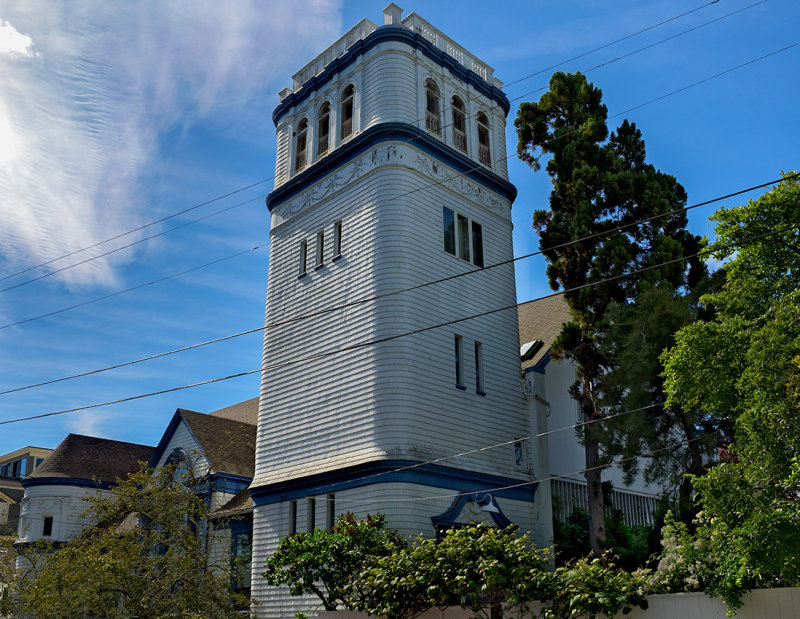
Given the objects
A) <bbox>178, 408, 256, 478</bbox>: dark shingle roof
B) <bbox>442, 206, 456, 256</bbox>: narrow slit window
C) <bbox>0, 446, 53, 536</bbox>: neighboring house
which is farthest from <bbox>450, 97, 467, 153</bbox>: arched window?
<bbox>0, 446, 53, 536</bbox>: neighboring house

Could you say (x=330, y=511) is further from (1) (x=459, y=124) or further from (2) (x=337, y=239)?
(1) (x=459, y=124)

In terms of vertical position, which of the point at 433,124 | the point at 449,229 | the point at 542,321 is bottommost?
the point at 542,321

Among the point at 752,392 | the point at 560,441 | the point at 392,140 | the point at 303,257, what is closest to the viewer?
the point at 752,392

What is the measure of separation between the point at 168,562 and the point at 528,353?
595 inches

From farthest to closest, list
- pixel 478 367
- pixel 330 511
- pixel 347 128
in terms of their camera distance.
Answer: pixel 347 128 → pixel 478 367 → pixel 330 511

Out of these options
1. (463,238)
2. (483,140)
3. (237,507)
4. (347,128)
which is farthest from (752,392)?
(237,507)

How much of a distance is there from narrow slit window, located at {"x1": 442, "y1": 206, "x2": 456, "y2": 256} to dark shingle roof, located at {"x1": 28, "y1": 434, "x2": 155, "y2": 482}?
21.6 m

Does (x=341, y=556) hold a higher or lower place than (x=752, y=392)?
lower

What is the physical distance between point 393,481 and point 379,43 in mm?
16294

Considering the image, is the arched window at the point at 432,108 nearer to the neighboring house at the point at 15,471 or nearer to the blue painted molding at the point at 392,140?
the blue painted molding at the point at 392,140

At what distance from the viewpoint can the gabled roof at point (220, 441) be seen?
1374 inches

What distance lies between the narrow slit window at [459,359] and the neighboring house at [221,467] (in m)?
9.17

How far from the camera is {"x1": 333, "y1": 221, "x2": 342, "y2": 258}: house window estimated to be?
29047 millimetres

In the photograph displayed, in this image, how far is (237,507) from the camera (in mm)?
32469
